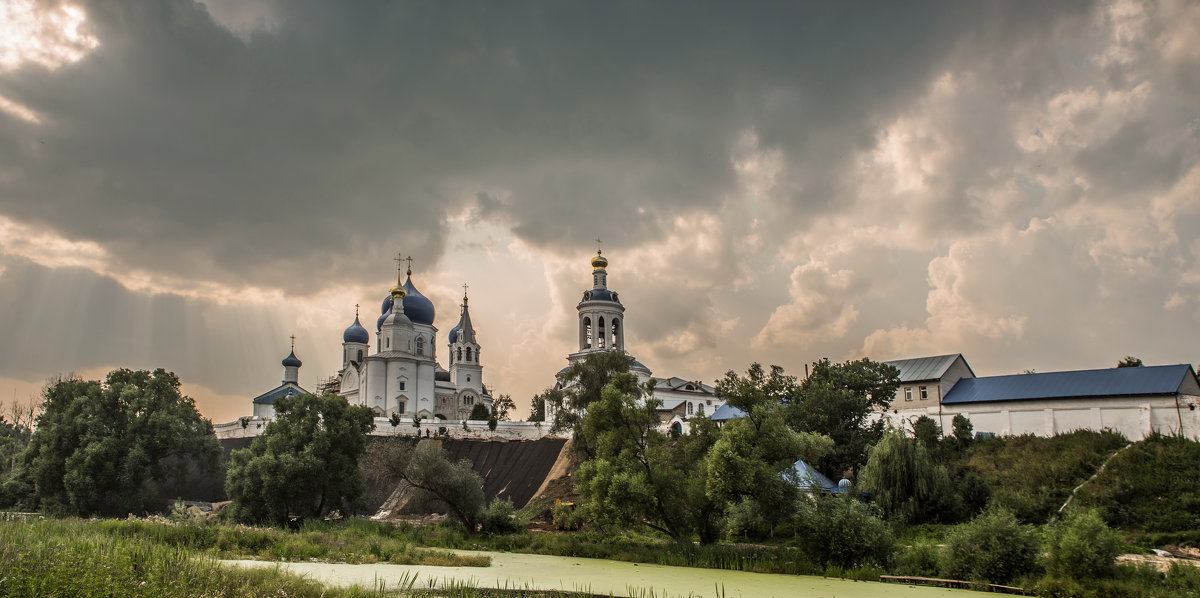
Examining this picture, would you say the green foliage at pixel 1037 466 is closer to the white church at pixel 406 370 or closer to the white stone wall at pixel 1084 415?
the white stone wall at pixel 1084 415

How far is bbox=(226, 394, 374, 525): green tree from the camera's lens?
31562mm

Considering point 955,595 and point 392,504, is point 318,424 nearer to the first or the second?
point 392,504

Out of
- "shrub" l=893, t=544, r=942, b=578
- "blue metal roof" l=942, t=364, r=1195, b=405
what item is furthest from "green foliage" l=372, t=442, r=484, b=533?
"blue metal roof" l=942, t=364, r=1195, b=405

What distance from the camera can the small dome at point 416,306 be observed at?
67125 mm

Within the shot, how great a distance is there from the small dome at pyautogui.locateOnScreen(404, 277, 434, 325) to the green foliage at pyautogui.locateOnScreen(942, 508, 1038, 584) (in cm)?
5443

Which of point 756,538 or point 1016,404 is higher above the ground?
point 1016,404

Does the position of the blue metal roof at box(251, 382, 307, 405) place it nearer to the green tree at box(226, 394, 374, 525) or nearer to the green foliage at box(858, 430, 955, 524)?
the green tree at box(226, 394, 374, 525)

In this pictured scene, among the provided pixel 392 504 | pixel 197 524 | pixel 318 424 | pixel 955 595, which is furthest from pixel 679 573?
pixel 392 504

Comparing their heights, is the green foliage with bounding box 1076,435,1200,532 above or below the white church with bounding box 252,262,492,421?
below

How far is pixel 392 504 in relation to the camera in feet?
136

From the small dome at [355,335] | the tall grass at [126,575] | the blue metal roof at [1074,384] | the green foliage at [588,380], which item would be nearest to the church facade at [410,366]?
the small dome at [355,335]

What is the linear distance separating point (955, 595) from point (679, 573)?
6329mm

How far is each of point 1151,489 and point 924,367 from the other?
16.0 meters

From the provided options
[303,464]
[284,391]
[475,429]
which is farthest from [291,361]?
[303,464]
